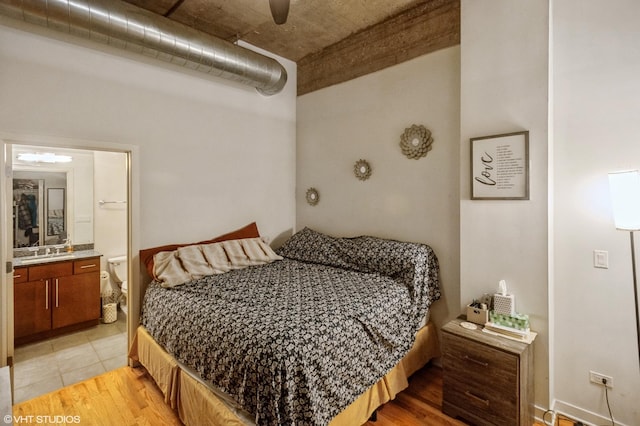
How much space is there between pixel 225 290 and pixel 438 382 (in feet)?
6.02

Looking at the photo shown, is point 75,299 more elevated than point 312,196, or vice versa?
point 312,196

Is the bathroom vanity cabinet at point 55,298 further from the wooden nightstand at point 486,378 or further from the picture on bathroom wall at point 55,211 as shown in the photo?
the wooden nightstand at point 486,378

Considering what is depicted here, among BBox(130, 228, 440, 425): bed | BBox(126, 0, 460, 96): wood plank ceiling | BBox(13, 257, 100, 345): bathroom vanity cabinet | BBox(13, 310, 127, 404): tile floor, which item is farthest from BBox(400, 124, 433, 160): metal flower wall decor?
BBox(13, 257, 100, 345): bathroom vanity cabinet

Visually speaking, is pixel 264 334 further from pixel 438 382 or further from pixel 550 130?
pixel 550 130

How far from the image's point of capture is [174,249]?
2902 mm

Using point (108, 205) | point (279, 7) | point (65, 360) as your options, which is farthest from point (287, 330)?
point (108, 205)

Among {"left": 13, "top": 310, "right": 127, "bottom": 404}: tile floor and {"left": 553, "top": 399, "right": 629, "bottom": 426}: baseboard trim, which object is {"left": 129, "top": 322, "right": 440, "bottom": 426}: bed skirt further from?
{"left": 553, "top": 399, "right": 629, "bottom": 426}: baseboard trim

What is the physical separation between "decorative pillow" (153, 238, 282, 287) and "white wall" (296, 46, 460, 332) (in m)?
0.91

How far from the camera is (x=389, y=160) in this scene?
310 centimetres

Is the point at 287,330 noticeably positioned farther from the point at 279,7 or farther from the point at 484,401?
the point at 279,7

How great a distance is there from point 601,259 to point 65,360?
14.1ft

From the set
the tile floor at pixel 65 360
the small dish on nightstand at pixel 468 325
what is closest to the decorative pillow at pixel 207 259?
the tile floor at pixel 65 360

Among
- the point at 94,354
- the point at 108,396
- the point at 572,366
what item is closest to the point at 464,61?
the point at 572,366

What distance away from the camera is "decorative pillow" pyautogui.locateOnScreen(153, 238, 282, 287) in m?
2.54
